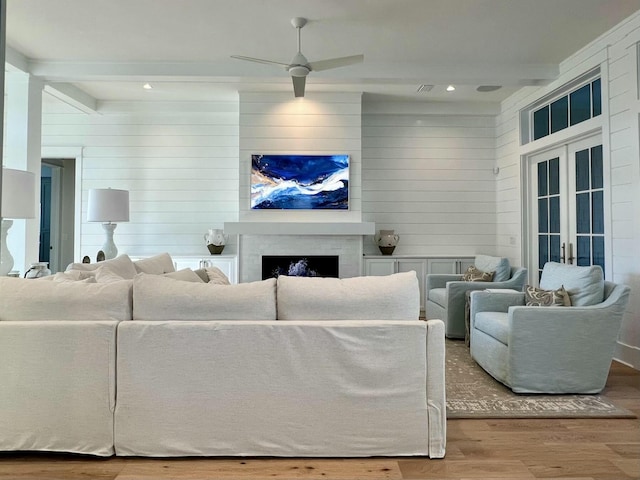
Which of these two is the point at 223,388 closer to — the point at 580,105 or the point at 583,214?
the point at 583,214

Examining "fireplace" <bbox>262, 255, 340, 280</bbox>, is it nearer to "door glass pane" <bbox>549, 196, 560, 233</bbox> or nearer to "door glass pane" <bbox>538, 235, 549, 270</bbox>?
"door glass pane" <bbox>538, 235, 549, 270</bbox>

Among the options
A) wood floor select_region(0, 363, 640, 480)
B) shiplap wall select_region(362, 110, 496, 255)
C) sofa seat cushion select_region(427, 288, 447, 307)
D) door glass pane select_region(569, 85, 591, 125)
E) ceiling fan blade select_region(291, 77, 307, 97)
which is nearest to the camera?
wood floor select_region(0, 363, 640, 480)

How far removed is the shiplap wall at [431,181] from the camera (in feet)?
20.5

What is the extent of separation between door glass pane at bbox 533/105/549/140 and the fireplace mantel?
7.74 ft

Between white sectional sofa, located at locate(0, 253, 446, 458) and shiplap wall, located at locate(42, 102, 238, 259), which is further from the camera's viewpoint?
shiplap wall, located at locate(42, 102, 238, 259)

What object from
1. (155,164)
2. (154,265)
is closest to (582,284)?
(154,265)

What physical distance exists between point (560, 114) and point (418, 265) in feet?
8.18

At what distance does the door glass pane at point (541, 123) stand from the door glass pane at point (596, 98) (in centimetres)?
88

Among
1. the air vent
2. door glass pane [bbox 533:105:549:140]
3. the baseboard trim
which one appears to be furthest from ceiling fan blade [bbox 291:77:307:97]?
the baseboard trim

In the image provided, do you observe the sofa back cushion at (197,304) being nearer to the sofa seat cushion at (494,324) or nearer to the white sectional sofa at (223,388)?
the white sectional sofa at (223,388)

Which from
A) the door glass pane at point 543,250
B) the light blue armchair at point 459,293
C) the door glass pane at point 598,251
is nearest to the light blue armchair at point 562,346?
the door glass pane at point 598,251

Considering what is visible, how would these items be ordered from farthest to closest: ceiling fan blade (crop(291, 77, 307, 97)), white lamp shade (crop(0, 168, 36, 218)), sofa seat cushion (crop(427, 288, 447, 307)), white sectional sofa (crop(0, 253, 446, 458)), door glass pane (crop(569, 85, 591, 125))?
sofa seat cushion (crop(427, 288, 447, 307)) < door glass pane (crop(569, 85, 591, 125)) < ceiling fan blade (crop(291, 77, 307, 97)) < white lamp shade (crop(0, 168, 36, 218)) < white sectional sofa (crop(0, 253, 446, 458))

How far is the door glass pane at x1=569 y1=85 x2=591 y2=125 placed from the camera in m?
4.33

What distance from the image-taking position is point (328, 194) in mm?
5684
